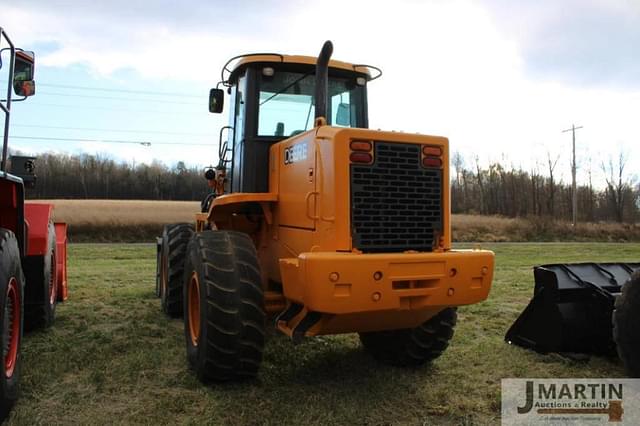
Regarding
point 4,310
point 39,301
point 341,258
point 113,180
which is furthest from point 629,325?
point 113,180

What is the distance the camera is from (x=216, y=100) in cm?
614

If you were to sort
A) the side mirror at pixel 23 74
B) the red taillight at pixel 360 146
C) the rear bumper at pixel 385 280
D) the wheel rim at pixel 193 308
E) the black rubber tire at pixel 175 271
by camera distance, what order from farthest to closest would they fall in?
the black rubber tire at pixel 175 271 < the wheel rim at pixel 193 308 < the side mirror at pixel 23 74 < the red taillight at pixel 360 146 < the rear bumper at pixel 385 280

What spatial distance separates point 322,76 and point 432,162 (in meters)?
1.18

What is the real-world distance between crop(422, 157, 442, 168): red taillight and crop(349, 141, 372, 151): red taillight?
521 millimetres

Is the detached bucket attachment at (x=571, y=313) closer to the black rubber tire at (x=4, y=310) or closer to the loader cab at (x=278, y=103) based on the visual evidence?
the loader cab at (x=278, y=103)

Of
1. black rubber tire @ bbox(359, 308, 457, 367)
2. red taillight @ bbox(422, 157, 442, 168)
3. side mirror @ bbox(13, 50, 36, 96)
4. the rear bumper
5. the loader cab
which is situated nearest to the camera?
the rear bumper

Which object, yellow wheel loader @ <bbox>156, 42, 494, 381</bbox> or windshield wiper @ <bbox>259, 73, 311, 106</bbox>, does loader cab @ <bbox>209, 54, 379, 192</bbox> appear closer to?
windshield wiper @ <bbox>259, 73, 311, 106</bbox>

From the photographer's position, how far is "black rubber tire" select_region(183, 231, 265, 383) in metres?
4.31

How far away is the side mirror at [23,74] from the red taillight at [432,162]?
3.24 meters

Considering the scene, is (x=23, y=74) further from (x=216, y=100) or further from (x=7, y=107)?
(x=216, y=100)

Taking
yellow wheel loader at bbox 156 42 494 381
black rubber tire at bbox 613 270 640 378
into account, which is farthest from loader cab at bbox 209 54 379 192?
black rubber tire at bbox 613 270 640 378

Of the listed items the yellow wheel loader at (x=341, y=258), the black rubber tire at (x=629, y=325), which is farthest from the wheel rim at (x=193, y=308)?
the black rubber tire at (x=629, y=325)

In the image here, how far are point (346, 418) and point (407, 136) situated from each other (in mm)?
2228

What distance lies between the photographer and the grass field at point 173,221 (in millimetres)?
27719
